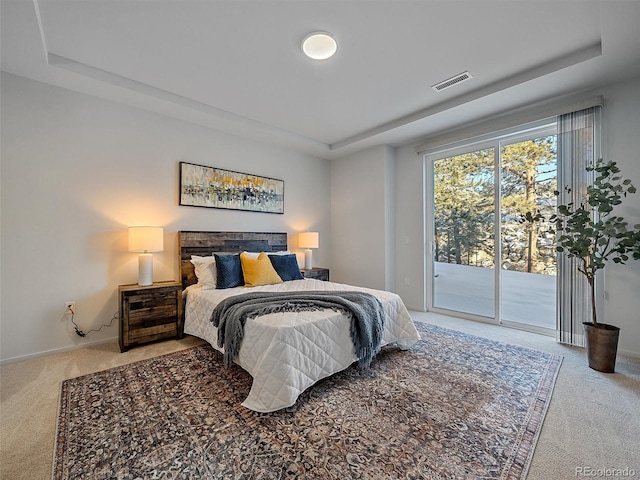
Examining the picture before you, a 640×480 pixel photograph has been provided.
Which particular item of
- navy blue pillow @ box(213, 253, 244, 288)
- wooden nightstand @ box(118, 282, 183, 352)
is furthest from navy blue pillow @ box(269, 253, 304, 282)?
wooden nightstand @ box(118, 282, 183, 352)

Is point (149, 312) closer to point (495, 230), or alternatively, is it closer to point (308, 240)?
point (308, 240)

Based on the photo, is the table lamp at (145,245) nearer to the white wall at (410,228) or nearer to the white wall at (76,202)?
the white wall at (76,202)

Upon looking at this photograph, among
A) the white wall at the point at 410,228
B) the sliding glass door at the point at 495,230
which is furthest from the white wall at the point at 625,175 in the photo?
the white wall at the point at 410,228

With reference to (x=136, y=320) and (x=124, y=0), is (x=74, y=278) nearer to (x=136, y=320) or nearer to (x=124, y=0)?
(x=136, y=320)

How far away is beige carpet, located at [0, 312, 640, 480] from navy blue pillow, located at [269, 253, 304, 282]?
1.41 meters

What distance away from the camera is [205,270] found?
3.31 meters

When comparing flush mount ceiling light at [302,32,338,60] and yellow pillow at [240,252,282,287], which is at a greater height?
flush mount ceiling light at [302,32,338,60]

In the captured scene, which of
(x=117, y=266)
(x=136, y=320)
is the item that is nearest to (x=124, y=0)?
(x=117, y=266)

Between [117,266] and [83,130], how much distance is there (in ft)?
4.82

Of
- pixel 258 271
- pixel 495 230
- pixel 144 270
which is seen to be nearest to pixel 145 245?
pixel 144 270

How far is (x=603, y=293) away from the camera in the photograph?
2.81 m

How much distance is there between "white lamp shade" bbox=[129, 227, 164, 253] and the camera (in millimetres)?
2973

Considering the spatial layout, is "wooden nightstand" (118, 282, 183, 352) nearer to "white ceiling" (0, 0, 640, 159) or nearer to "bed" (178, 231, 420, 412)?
"bed" (178, 231, 420, 412)

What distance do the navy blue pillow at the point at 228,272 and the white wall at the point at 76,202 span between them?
0.73m
